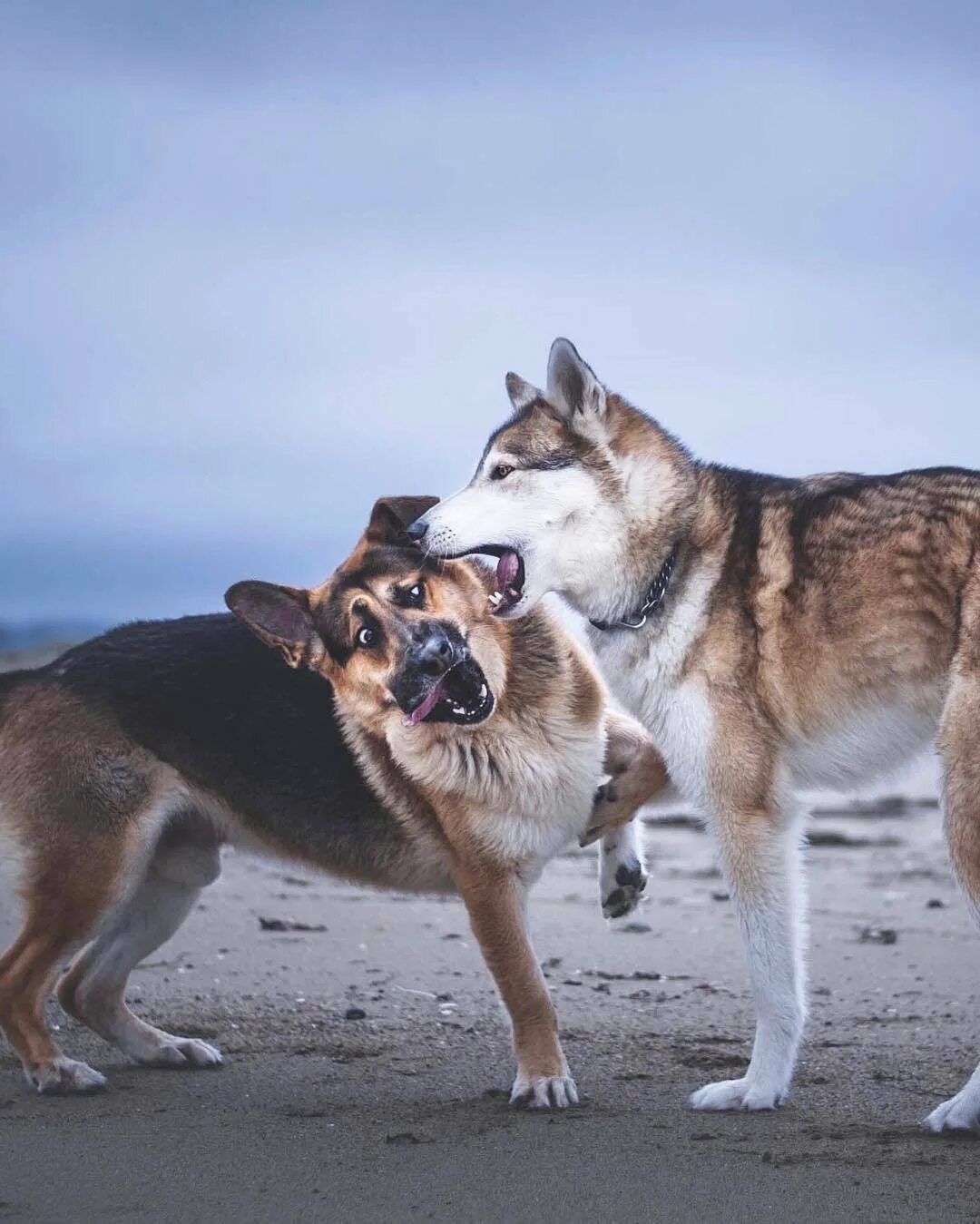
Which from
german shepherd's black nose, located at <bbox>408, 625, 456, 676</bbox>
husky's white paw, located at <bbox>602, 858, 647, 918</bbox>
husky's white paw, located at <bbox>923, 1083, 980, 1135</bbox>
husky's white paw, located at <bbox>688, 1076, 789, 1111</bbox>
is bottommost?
husky's white paw, located at <bbox>688, 1076, 789, 1111</bbox>

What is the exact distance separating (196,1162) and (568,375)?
273 centimetres

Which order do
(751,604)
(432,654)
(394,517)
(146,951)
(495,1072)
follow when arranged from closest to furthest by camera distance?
(751,604) → (432,654) → (495,1072) → (394,517) → (146,951)

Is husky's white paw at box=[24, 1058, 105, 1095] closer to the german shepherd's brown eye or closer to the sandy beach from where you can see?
the sandy beach

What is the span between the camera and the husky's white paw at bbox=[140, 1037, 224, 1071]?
5863 millimetres

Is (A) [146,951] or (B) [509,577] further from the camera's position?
(A) [146,951]

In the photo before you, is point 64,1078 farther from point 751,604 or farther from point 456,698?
point 751,604

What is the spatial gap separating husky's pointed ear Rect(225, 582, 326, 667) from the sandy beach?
1.04 metres

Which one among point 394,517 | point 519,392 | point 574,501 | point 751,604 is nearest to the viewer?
point 751,604

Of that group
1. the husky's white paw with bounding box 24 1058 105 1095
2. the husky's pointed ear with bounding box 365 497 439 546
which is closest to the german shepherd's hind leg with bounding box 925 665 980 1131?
the husky's pointed ear with bounding box 365 497 439 546

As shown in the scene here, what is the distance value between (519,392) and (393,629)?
1.01 metres

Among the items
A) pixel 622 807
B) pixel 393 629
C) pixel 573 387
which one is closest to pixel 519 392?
pixel 573 387

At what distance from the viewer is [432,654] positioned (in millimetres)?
5383

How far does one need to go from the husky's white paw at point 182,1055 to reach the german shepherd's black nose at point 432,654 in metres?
1.74

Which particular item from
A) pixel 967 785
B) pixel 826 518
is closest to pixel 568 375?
pixel 826 518
